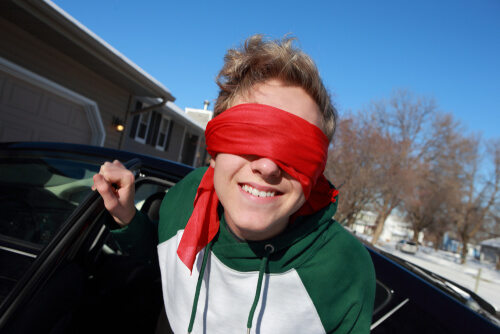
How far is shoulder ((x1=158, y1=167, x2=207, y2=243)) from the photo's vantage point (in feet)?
5.00

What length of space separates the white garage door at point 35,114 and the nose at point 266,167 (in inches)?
282

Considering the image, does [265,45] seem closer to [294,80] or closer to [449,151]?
Result: [294,80]

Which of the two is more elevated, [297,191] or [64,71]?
[64,71]

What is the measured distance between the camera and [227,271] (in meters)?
1.29

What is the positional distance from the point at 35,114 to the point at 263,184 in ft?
25.4

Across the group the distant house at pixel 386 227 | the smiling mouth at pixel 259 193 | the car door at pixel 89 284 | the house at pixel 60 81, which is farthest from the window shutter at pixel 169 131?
the distant house at pixel 386 227

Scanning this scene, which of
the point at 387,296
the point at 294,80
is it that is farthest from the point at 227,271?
the point at 387,296

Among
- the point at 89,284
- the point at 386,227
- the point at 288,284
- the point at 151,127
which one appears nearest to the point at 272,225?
the point at 288,284

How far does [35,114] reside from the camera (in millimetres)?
7242

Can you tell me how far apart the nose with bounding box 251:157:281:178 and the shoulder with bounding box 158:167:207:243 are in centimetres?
49

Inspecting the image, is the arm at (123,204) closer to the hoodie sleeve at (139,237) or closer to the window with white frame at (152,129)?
the hoodie sleeve at (139,237)

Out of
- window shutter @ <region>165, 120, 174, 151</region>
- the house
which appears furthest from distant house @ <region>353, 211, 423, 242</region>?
the house

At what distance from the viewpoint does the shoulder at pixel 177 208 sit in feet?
5.00

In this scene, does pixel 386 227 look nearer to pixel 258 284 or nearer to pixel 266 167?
pixel 258 284
